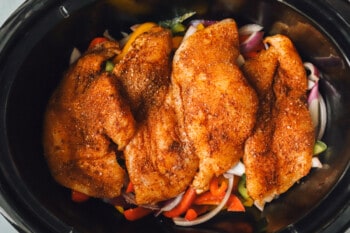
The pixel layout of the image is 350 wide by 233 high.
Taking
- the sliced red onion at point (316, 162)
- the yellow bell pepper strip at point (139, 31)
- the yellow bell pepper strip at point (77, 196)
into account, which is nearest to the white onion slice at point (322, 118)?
the sliced red onion at point (316, 162)

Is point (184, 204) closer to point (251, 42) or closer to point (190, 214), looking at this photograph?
point (190, 214)

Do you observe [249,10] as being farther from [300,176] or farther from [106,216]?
[106,216]

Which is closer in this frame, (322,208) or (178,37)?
(322,208)

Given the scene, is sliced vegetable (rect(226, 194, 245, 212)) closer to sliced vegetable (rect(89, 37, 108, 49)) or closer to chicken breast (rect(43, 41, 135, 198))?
chicken breast (rect(43, 41, 135, 198))

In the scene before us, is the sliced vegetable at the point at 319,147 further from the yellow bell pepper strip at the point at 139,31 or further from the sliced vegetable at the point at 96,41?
the sliced vegetable at the point at 96,41

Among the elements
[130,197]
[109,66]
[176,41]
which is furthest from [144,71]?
[130,197]

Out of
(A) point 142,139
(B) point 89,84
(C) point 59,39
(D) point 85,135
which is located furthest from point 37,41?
(A) point 142,139
